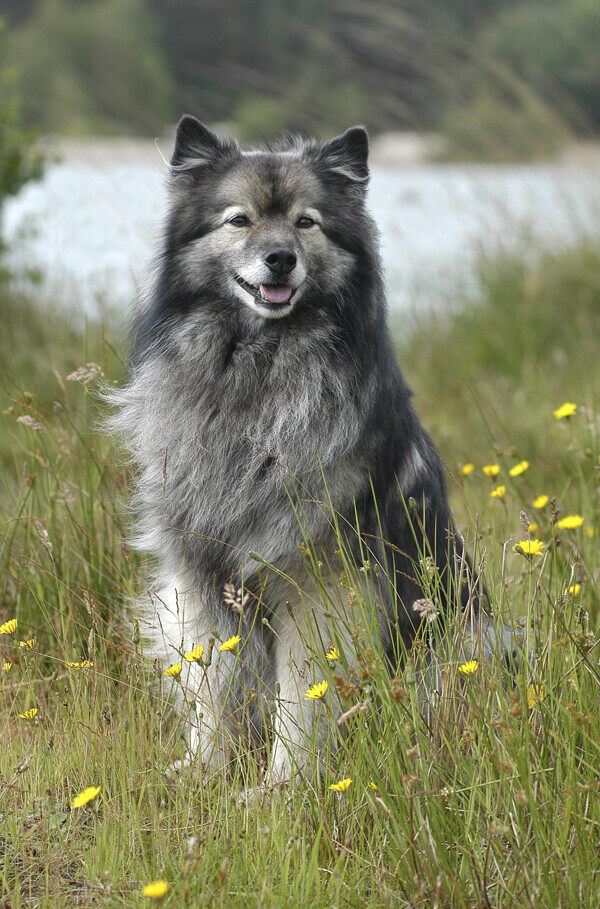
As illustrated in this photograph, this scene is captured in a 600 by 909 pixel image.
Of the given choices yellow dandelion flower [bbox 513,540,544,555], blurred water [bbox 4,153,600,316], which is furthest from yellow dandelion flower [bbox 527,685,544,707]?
blurred water [bbox 4,153,600,316]

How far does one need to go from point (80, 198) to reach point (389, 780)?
717 centimetres

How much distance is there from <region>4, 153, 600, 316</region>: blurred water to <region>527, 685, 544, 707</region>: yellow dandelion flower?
4.71m

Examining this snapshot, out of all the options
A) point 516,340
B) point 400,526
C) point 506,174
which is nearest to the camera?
point 400,526

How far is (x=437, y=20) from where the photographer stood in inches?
313

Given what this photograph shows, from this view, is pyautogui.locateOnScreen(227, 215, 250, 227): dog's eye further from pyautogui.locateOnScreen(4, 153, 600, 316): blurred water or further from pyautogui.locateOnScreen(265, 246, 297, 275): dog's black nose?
pyautogui.locateOnScreen(4, 153, 600, 316): blurred water

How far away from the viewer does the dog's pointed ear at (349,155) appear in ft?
9.46

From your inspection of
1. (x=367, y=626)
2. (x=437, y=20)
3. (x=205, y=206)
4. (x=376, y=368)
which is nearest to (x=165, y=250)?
(x=205, y=206)

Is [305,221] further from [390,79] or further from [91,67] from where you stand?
[91,67]

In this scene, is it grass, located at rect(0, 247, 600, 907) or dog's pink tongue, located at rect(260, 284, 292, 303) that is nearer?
grass, located at rect(0, 247, 600, 907)

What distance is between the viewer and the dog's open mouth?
8.63 ft

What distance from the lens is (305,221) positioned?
2.77m

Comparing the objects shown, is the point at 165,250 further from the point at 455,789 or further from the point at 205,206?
the point at 455,789

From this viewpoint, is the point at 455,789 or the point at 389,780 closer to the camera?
the point at 455,789

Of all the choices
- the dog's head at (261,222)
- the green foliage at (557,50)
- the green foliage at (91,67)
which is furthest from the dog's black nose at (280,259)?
the green foliage at (557,50)
